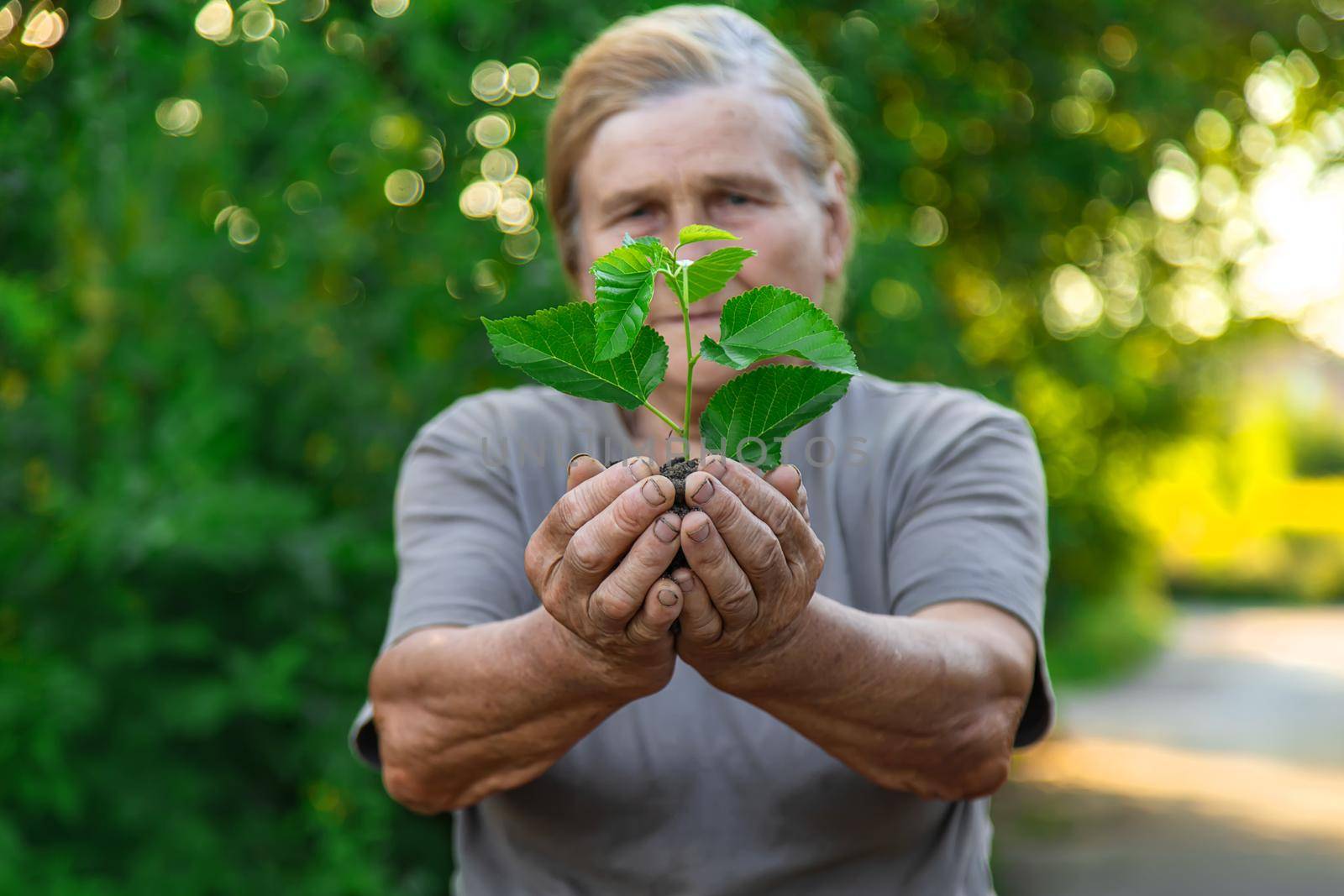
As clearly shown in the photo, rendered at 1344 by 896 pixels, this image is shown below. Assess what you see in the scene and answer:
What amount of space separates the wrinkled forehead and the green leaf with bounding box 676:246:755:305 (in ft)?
1.29

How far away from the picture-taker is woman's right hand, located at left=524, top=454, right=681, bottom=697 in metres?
1.26

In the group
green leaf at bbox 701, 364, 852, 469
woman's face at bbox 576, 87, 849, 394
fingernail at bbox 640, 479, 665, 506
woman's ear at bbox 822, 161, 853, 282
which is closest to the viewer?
fingernail at bbox 640, 479, 665, 506

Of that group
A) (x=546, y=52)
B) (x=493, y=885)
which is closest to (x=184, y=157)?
(x=546, y=52)

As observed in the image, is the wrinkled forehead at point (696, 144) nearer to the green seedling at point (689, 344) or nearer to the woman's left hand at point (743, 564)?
the green seedling at point (689, 344)

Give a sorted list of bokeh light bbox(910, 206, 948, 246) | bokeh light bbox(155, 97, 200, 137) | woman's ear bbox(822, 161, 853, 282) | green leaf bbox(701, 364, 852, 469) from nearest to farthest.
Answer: green leaf bbox(701, 364, 852, 469)
woman's ear bbox(822, 161, 853, 282)
bokeh light bbox(155, 97, 200, 137)
bokeh light bbox(910, 206, 948, 246)

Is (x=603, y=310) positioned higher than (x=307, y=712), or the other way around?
(x=603, y=310)

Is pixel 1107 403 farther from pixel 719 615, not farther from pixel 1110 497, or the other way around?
pixel 719 615

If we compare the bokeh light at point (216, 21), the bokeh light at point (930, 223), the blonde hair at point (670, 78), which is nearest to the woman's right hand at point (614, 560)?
the blonde hair at point (670, 78)

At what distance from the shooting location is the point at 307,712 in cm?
347

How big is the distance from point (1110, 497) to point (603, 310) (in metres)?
7.89

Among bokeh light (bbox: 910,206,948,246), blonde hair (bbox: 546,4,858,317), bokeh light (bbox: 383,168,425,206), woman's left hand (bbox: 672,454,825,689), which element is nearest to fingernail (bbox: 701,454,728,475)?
woman's left hand (bbox: 672,454,825,689)

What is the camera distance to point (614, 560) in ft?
4.25

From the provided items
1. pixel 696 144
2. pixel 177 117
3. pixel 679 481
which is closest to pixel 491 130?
pixel 177 117

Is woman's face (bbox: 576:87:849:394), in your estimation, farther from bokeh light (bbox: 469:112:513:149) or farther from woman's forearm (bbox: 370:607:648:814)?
bokeh light (bbox: 469:112:513:149)
